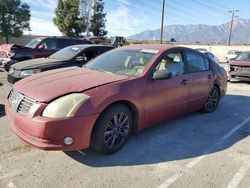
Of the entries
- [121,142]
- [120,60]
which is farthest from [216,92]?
[121,142]

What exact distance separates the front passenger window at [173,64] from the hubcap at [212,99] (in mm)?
1408

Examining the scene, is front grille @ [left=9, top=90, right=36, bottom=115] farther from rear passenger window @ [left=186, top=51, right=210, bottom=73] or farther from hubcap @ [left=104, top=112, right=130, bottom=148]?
rear passenger window @ [left=186, top=51, right=210, bottom=73]

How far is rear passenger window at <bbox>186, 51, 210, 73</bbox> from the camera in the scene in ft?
18.8

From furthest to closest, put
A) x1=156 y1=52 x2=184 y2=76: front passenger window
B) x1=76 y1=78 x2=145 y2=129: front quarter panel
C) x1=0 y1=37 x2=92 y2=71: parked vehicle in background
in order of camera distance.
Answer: x1=0 y1=37 x2=92 y2=71: parked vehicle in background → x1=156 y1=52 x2=184 y2=76: front passenger window → x1=76 y1=78 x2=145 y2=129: front quarter panel

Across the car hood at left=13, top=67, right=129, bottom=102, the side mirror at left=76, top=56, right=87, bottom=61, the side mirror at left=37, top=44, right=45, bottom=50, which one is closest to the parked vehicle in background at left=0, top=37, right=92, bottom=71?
the side mirror at left=37, top=44, right=45, bottom=50

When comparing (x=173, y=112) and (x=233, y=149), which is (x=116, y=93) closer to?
(x=173, y=112)

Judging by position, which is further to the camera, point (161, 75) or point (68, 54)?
point (68, 54)

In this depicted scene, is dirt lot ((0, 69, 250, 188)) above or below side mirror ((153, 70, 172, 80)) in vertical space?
below

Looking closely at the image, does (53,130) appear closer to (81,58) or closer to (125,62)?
(125,62)

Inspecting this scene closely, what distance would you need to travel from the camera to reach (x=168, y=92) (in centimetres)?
496

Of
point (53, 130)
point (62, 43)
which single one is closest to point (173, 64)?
point (53, 130)

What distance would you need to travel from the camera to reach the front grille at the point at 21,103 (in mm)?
3712

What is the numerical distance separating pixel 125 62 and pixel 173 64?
36.6 inches

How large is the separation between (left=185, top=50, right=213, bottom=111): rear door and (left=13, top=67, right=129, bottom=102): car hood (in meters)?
1.79
